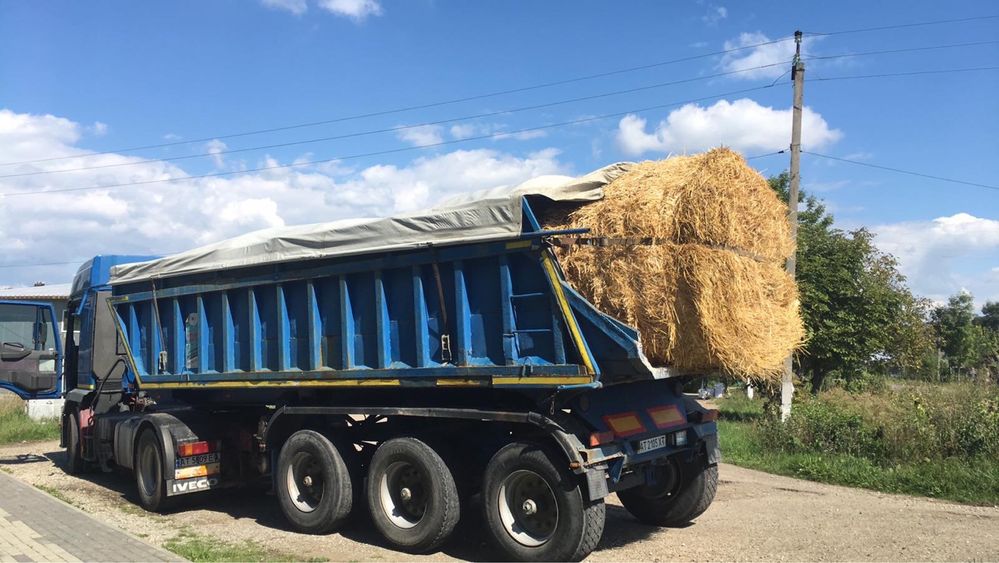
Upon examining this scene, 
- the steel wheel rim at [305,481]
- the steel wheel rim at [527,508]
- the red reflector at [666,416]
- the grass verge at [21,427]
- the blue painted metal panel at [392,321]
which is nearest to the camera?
the blue painted metal panel at [392,321]

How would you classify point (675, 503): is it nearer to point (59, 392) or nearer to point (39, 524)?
point (39, 524)

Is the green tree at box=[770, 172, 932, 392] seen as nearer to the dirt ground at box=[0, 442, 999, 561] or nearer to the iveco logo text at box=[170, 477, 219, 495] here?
the dirt ground at box=[0, 442, 999, 561]

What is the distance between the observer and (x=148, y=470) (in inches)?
371

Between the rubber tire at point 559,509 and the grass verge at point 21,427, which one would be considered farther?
the grass verge at point 21,427

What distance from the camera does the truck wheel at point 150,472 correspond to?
9016 millimetres

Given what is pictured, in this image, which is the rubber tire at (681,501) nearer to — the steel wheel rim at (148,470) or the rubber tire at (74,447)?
the steel wheel rim at (148,470)

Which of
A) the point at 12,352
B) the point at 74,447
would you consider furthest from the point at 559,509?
the point at 12,352

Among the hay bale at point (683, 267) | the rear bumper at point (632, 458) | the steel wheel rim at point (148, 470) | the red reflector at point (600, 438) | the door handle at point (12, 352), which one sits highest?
the hay bale at point (683, 267)

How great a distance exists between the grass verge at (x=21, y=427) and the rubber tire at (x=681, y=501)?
1400 centimetres

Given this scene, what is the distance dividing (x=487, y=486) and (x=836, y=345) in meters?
13.5

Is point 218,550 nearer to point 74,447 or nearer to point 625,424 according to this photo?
point 625,424

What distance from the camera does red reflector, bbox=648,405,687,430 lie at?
6867 mm

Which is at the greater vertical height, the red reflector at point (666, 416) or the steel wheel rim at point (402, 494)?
the red reflector at point (666, 416)

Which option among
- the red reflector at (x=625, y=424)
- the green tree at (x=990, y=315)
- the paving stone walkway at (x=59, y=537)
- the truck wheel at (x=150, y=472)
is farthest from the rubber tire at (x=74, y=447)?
the green tree at (x=990, y=315)
